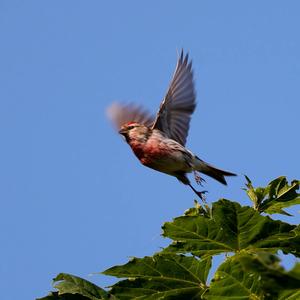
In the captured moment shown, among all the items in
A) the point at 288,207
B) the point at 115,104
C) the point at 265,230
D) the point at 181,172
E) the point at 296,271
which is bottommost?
the point at 296,271

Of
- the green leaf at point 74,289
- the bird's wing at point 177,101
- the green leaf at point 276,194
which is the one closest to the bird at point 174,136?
the bird's wing at point 177,101

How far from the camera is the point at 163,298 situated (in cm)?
377

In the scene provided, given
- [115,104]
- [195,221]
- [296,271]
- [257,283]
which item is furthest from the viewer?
[115,104]

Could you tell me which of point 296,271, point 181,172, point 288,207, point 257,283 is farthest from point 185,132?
point 296,271

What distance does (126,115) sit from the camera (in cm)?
1164

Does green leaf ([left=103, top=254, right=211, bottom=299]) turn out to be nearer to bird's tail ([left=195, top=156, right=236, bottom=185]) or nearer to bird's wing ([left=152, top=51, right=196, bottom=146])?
bird's tail ([left=195, top=156, right=236, bottom=185])

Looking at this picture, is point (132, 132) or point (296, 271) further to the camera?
point (132, 132)

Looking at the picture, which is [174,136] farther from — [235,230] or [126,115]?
[235,230]

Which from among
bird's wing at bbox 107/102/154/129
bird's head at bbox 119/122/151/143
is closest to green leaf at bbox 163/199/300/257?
bird's head at bbox 119/122/151/143

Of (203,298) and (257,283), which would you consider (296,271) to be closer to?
(257,283)

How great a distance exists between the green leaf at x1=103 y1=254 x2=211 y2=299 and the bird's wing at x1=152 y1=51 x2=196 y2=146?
628 cm

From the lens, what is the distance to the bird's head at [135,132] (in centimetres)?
983

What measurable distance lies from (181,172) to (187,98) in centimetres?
145

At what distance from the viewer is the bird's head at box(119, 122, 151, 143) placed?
387 inches
